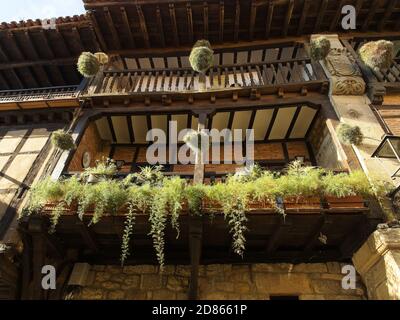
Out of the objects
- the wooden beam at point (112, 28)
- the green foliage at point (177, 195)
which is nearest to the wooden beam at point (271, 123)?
the green foliage at point (177, 195)

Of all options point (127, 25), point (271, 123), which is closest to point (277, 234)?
point (271, 123)

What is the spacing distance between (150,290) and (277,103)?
4.82 m

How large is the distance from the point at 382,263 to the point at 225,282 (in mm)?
2618

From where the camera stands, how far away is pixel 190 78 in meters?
9.23

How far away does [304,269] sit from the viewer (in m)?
6.43

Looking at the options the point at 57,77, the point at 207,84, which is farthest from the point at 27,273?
the point at 57,77

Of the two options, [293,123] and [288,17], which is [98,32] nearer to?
[288,17]

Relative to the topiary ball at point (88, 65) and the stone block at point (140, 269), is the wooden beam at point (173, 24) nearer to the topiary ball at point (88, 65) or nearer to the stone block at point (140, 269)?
the topiary ball at point (88, 65)

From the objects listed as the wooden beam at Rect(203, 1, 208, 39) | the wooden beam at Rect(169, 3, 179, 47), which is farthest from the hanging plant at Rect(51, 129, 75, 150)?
the wooden beam at Rect(203, 1, 208, 39)

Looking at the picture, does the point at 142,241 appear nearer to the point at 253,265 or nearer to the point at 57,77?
the point at 253,265

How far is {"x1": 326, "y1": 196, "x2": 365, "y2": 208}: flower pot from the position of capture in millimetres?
5566

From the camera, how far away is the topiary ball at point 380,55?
305 inches

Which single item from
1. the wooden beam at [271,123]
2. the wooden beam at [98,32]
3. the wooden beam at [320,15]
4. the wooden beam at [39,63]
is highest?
the wooden beam at [320,15]

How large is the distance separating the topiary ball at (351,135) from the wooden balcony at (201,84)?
166 cm
